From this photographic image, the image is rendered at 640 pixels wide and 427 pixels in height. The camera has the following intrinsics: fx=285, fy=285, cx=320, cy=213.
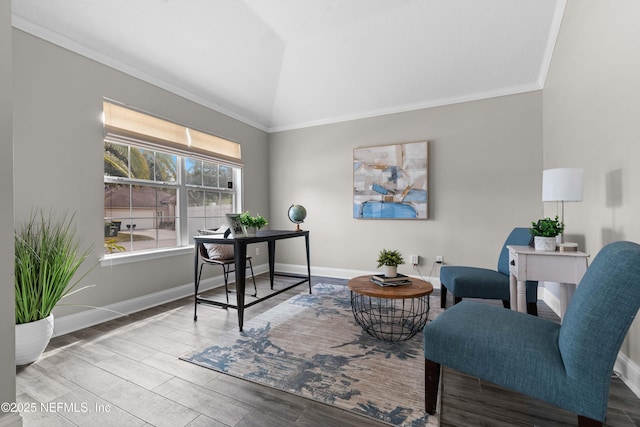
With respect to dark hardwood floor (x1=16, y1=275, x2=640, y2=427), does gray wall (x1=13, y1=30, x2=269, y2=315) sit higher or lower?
higher

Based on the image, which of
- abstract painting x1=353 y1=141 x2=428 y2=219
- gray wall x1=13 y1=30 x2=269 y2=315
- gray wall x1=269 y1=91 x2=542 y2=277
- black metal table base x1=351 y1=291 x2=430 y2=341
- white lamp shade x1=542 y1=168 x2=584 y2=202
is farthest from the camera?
abstract painting x1=353 y1=141 x2=428 y2=219

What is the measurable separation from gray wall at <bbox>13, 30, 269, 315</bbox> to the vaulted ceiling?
0.16 meters

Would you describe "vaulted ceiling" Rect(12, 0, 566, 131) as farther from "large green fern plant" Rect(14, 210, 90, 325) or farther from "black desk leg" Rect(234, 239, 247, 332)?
"black desk leg" Rect(234, 239, 247, 332)

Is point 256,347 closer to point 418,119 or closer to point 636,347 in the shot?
point 636,347

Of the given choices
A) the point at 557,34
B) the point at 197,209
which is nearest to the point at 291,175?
the point at 197,209

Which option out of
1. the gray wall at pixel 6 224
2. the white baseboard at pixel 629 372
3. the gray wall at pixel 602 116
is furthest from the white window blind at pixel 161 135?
the white baseboard at pixel 629 372

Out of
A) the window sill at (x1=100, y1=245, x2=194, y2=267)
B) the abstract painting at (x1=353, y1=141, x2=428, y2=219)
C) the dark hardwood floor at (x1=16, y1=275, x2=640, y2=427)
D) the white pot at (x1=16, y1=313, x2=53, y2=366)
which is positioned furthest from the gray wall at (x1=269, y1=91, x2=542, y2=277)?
the white pot at (x1=16, y1=313, x2=53, y2=366)

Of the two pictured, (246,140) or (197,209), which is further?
(246,140)

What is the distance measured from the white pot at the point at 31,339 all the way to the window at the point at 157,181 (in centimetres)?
104

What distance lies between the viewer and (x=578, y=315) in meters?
1.12

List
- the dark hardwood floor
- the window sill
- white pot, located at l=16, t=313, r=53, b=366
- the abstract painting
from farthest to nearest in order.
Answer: the abstract painting
the window sill
white pot, located at l=16, t=313, r=53, b=366
the dark hardwood floor

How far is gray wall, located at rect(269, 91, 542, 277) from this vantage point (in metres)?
3.54

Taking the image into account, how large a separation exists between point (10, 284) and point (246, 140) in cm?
358

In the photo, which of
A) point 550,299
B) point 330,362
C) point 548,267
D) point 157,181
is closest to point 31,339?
point 157,181
